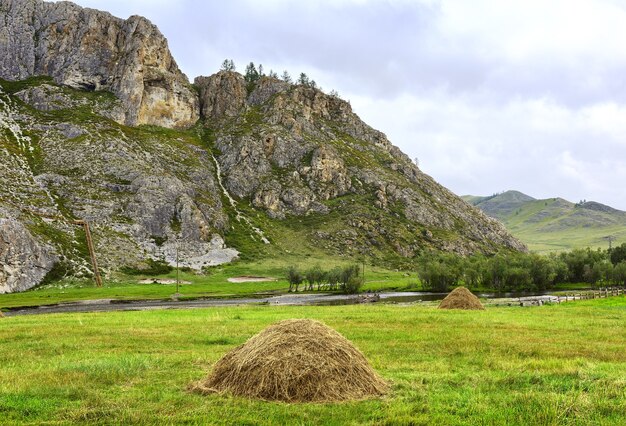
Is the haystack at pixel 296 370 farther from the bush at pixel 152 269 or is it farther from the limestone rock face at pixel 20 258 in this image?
the bush at pixel 152 269

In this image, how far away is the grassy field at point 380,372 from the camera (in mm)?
11930

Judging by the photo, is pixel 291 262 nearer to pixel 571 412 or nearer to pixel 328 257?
pixel 328 257

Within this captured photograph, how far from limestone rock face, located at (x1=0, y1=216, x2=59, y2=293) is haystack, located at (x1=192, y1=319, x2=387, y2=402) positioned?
111 metres

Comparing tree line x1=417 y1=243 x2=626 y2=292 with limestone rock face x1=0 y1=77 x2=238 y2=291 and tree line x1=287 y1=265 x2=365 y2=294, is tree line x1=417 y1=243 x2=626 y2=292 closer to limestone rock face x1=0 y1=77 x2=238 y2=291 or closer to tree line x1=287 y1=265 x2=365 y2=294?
tree line x1=287 y1=265 x2=365 y2=294

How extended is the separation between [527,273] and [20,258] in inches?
5017

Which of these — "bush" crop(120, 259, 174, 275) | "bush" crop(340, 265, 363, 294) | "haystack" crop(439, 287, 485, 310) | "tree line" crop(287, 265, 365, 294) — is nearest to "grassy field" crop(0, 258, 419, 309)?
"bush" crop(120, 259, 174, 275)

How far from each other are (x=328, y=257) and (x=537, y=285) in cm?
7845

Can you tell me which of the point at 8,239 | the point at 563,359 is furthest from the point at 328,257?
the point at 563,359

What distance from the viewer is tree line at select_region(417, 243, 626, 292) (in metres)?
120

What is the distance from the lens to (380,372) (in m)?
17.3

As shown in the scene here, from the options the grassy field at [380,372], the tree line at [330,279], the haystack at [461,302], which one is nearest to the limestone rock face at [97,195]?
the tree line at [330,279]

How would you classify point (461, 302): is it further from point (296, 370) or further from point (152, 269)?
point (152, 269)

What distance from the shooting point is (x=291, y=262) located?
169500 mm

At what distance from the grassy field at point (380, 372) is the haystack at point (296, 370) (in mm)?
674
